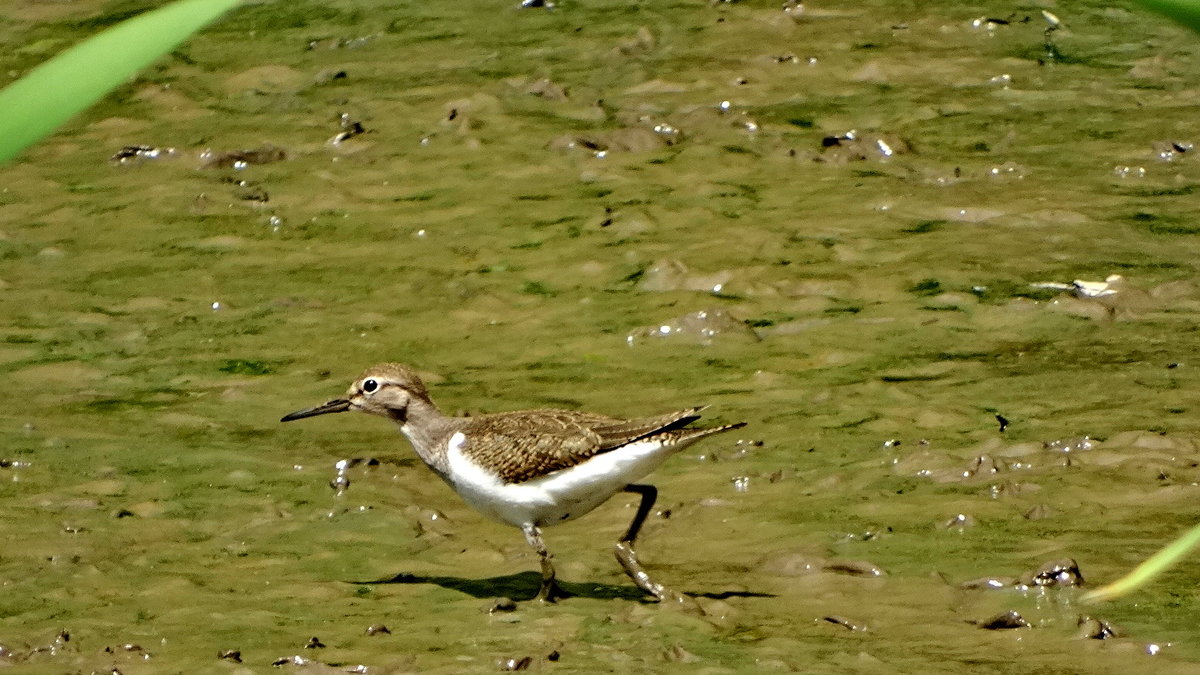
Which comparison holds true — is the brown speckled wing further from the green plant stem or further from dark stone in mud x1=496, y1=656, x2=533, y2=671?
the green plant stem

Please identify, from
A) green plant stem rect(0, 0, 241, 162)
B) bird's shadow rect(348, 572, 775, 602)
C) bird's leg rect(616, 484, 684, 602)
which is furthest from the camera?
bird's shadow rect(348, 572, 775, 602)

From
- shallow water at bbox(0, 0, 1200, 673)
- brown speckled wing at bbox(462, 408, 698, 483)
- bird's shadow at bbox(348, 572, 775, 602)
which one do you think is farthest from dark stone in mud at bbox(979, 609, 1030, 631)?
brown speckled wing at bbox(462, 408, 698, 483)

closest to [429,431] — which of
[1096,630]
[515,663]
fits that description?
[515,663]

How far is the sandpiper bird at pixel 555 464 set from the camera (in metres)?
6.59

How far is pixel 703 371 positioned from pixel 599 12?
22.3 ft

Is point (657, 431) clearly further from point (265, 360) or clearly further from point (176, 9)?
point (176, 9)

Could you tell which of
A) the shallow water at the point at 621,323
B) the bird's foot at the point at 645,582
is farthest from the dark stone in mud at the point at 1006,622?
the bird's foot at the point at 645,582

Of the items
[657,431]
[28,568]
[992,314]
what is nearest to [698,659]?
[657,431]

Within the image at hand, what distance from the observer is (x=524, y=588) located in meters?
6.81

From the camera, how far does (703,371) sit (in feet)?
29.9

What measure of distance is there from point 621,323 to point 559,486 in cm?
312

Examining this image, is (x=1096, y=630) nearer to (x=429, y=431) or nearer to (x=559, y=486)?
(x=559, y=486)

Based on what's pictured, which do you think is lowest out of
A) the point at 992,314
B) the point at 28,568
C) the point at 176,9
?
the point at 992,314

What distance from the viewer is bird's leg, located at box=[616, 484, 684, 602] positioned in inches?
252
